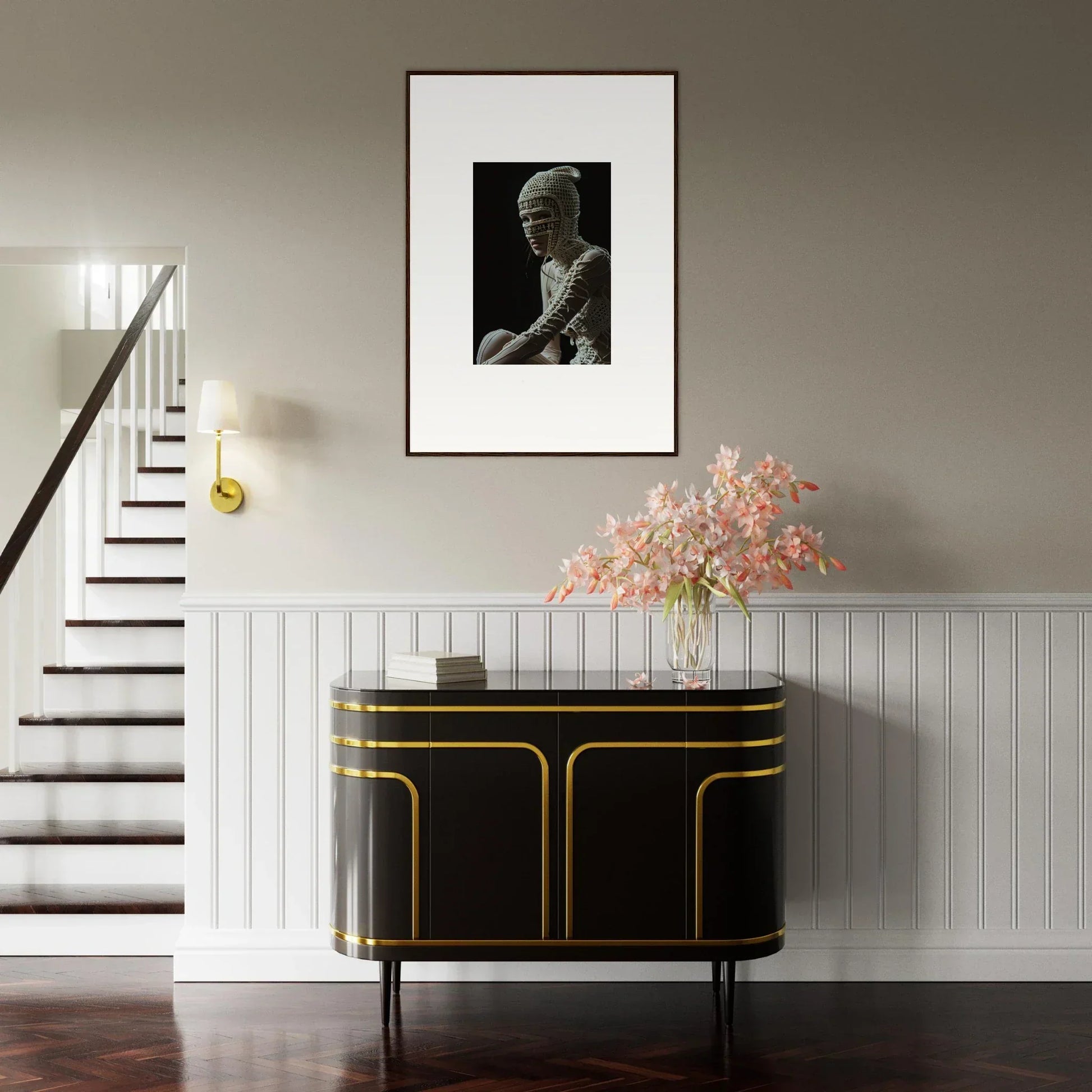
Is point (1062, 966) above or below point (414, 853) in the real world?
below

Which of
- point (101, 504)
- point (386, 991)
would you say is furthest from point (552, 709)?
point (101, 504)

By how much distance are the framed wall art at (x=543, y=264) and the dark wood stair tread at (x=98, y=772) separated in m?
1.45

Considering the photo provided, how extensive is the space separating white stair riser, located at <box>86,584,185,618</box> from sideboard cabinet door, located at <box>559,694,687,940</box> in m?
2.33

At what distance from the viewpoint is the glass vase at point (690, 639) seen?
3.01 m

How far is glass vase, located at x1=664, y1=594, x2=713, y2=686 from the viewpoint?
3010 millimetres

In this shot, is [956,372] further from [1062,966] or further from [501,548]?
[1062,966]

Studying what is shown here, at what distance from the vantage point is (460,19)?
3.35 metres

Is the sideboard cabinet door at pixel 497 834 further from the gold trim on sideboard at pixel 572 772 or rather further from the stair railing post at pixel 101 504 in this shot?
the stair railing post at pixel 101 504

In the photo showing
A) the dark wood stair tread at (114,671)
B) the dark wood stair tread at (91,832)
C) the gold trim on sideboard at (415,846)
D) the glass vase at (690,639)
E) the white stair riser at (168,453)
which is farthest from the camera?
the white stair riser at (168,453)

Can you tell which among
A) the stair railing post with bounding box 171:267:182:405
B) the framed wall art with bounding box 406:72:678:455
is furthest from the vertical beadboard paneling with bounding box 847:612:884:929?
the stair railing post with bounding box 171:267:182:405

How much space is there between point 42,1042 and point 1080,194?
150 inches

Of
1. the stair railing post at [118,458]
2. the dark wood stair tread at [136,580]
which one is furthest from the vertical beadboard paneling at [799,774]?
the stair railing post at [118,458]

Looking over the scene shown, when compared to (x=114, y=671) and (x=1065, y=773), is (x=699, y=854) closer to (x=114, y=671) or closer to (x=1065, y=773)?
(x=1065, y=773)

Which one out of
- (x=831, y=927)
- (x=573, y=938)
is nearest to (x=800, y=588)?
(x=831, y=927)
